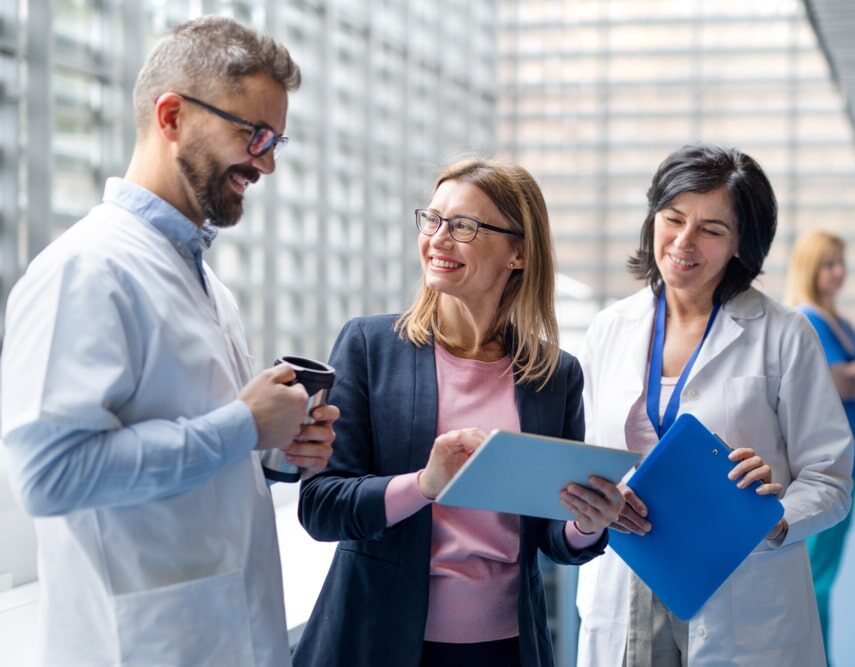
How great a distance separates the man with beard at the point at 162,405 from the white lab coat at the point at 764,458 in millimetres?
967

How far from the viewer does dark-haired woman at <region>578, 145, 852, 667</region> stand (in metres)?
2.15

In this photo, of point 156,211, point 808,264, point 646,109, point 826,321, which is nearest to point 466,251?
point 156,211

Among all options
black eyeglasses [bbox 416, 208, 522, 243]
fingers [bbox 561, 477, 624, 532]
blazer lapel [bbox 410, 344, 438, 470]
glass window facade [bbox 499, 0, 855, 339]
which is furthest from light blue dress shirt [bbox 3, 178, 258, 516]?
glass window facade [bbox 499, 0, 855, 339]

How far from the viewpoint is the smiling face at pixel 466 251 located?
75.3 inches

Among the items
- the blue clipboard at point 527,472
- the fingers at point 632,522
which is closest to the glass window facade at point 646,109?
the fingers at point 632,522

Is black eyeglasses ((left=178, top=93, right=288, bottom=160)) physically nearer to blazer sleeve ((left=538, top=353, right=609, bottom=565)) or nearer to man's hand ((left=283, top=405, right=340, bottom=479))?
man's hand ((left=283, top=405, right=340, bottom=479))

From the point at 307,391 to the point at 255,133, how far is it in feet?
1.34

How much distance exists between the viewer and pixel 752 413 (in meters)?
2.17

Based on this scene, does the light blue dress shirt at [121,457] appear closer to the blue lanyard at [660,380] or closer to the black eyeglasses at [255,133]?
the black eyeglasses at [255,133]

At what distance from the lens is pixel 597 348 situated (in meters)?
A: 2.46

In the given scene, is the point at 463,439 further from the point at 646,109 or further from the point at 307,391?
the point at 646,109

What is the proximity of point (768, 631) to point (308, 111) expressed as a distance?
518 cm

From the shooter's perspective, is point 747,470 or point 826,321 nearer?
point 747,470

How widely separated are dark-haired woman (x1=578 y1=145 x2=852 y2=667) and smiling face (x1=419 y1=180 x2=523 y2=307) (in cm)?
52
